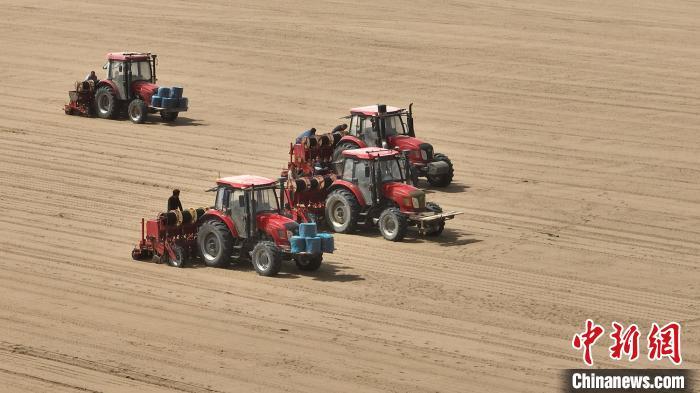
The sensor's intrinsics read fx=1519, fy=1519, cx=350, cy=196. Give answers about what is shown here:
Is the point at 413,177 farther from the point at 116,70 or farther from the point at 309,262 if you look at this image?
the point at 116,70

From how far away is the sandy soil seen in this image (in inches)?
810

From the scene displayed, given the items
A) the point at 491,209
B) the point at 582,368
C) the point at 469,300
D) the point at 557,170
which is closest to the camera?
the point at 582,368

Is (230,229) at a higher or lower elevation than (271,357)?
higher

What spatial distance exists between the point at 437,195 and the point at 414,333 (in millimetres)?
9679

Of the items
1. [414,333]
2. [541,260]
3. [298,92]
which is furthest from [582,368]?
[298,92]

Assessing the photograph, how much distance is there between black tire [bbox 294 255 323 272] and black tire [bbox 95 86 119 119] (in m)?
14.7

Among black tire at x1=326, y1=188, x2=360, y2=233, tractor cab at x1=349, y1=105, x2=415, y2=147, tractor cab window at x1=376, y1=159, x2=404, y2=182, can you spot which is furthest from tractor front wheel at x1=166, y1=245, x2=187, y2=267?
tractor cab at x1=349, y1=105, x2=415, y2=147

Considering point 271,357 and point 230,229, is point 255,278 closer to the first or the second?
point 230,229

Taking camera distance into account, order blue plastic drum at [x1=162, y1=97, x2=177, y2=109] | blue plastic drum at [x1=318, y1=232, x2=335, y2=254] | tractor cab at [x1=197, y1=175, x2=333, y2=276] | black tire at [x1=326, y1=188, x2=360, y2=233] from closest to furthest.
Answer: blue plastic drum at [x1=318, y1=232, x2=335, y2=254]
tractor cab at [x1=197, y1=175, x2=333, y2=276]
black tire at [x1=326, y1=188, x2=360, y2=233]
blue plastic drum at [x1=162, y1=97, x2=177, y2=109]

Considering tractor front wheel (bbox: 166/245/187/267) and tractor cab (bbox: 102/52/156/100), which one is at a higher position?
tractor cab (bbox: 102/52/156/100)

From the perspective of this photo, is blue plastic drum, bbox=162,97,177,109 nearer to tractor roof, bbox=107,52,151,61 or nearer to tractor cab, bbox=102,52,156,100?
tractor cab, bbox=102,52,156,100

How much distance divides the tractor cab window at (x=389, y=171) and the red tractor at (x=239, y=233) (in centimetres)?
297

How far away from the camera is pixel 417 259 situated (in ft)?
84.5

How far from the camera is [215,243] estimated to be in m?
24.7
